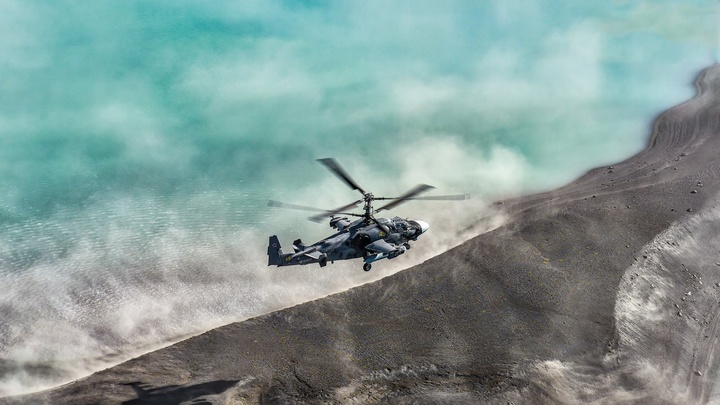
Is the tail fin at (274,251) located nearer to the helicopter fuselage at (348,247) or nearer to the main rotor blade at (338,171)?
the helicopter fuselage at (348,247)

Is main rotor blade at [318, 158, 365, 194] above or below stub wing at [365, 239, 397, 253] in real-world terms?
above

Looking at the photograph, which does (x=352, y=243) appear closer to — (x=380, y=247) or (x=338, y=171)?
(x=380, y=247)

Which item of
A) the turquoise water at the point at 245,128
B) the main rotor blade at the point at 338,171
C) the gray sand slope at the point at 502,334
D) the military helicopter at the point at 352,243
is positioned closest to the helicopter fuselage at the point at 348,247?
the military helicopter at the point at 352,243

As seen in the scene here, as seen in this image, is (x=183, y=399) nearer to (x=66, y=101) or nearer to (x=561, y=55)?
(x=66, y=101)

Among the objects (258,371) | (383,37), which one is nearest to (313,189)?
(258,371)

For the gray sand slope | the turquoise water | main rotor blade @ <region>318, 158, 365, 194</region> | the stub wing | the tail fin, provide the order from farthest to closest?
the turquoise water, the stub wing, the tail fin, main rotor blade @ <region>318, 158, 365, 194</region>, the gray sand slope

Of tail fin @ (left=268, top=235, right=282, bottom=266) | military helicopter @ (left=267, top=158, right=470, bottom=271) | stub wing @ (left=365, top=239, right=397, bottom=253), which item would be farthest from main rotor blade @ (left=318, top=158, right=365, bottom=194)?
tail fin @ (left=268, top=235, right=282, bottom=266)

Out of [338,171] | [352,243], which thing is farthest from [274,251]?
[338,171]

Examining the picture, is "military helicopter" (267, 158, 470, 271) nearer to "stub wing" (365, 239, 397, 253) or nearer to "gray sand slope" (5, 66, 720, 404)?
"stub wing" (365, 239, 397, 253)
